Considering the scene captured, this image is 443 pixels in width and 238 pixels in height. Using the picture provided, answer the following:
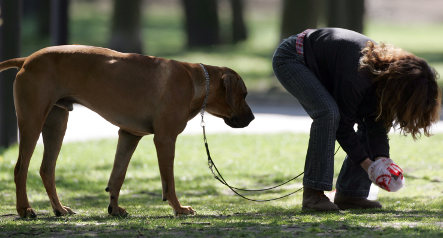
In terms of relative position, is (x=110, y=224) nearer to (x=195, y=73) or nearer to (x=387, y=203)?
(x=195, y=73)

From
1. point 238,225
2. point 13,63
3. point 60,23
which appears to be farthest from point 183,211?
point 60,23

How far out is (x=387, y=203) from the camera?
7.58 m

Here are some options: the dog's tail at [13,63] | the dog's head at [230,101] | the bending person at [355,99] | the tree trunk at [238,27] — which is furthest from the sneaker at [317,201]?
the tree trunk at [238,27]

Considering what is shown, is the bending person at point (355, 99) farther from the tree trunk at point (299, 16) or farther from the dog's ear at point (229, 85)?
the tree trunk at point (299, 16)

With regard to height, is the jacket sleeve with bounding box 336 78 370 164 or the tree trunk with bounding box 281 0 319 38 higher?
the jacket sleeve with bounding box 336 78 370 164

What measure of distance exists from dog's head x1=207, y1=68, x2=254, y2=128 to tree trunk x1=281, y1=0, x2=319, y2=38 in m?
15.5

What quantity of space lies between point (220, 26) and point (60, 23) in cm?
2159

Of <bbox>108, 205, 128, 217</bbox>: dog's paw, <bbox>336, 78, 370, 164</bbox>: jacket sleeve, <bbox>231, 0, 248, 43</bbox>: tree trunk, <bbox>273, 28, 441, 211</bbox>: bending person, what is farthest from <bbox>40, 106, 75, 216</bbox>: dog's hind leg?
<bbox>231, 0, 248, 43</bbox>: tree trunk

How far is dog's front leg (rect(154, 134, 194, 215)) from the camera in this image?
6.48m

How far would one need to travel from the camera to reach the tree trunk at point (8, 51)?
38.1 ft

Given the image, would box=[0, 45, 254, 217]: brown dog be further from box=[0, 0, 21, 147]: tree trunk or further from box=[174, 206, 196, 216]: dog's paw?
box=[0, 0, 21, 147]: tree trunk

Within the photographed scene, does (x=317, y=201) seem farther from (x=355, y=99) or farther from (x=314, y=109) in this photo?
(x=355, y=99)

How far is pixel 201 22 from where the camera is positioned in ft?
106

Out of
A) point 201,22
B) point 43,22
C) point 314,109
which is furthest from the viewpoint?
point 43,22
